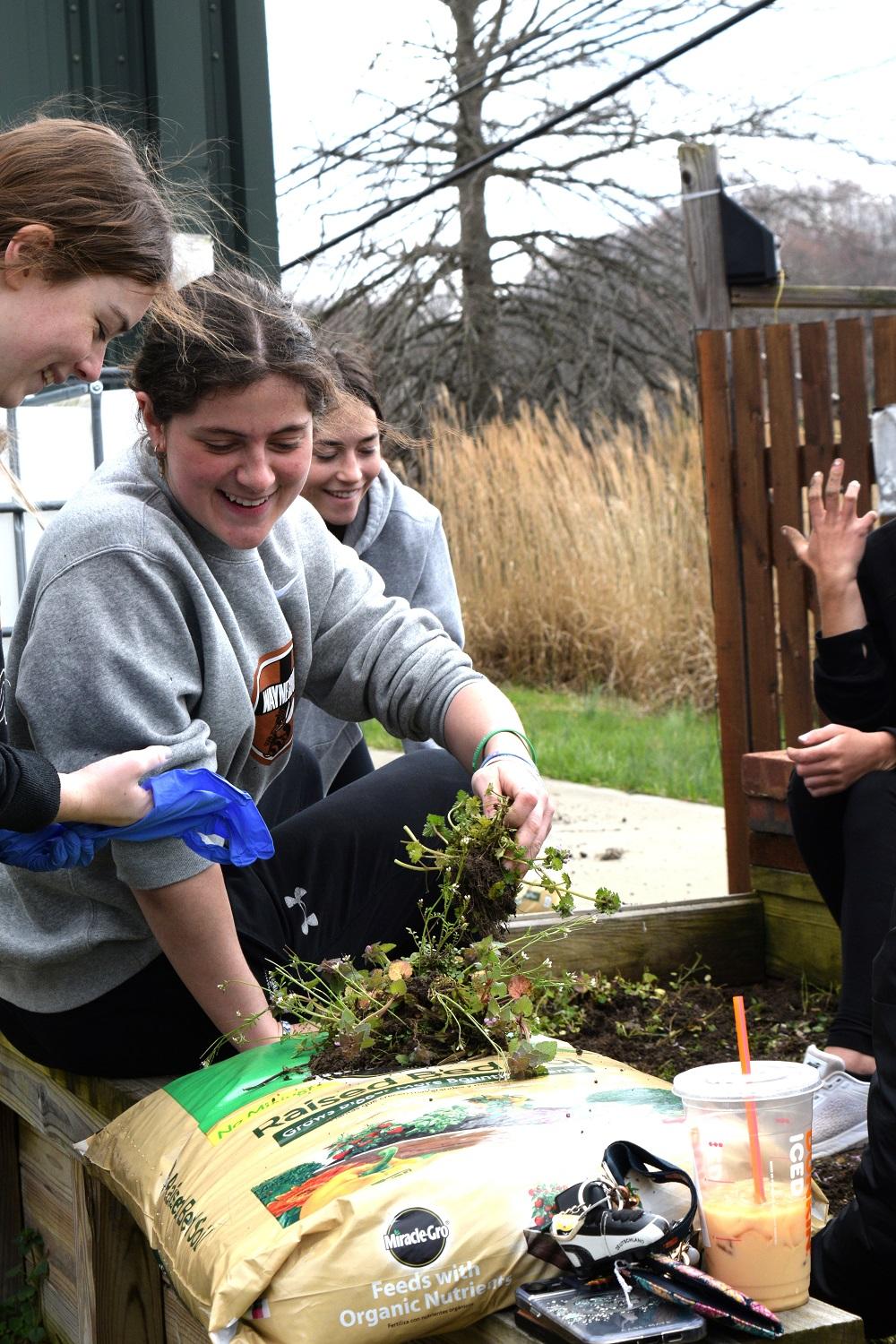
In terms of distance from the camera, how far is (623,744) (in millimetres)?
7273

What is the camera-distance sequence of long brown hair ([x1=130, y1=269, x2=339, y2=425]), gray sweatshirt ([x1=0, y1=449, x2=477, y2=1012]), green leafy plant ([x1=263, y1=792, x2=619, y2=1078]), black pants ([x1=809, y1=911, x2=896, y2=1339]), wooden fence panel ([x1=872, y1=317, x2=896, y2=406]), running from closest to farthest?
1. black pants ([x1=809, y1=911, x2=896, y2=1339])
2. green leafy plant ([x1=263, y1=792, x2=619, y2=1078])
3. gray sweatshirt ([x1=0, y1=449, x2=477, y2=1012])
4. long brown hair ([x1=130, y1=269, x2=339, y2=425])
5. wooden fence panel ([x1=872, y1=317, x2=896, y2=406])

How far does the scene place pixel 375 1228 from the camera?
→ 4.40ft

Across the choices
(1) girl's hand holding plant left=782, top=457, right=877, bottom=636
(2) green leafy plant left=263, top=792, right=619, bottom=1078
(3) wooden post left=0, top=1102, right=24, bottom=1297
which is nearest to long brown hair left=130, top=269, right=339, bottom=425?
(2) green leafy plant left=263, top=792, right=619, bottom=1078

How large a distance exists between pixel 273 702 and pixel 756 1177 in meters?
1.15

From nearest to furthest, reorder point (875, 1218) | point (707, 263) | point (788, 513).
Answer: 1. point (875, 1218)
2. point (788, 513)
3. point (707, 263)

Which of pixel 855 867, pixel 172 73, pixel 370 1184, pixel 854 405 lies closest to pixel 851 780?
pixel 855 867

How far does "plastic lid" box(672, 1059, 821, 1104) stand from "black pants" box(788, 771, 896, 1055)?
974 mm

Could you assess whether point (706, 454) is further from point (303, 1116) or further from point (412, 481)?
point (412, 481)

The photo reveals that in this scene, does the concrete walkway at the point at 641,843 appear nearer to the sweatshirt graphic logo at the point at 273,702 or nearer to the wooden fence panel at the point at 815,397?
the wooden fence panel at the point at 815,397

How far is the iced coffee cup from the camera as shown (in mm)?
1268

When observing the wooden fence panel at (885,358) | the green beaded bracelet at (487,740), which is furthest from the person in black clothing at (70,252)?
the wooden fence panel at (885,358)

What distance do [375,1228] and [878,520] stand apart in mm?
2806

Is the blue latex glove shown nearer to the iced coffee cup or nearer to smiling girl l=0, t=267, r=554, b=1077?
smiling girl l=0, t=267, r=554, b=1077

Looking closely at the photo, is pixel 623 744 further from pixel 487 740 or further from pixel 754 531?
pixel 487 740
